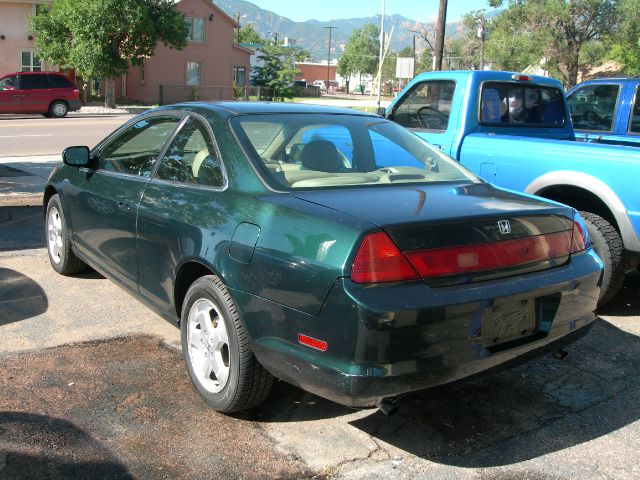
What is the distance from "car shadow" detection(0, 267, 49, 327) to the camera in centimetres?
496

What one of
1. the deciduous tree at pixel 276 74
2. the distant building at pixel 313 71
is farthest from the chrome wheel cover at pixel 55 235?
the distant building at pixel 313 71

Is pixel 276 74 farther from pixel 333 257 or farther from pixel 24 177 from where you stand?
pixel 333 257

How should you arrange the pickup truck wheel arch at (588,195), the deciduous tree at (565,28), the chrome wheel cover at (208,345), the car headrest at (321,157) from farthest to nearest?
1. the deciduous tree at (565,28)
2. the pickup truck wheel arch at (588,195)
3. the car headrest at (321,157)
4. the chrome wheel cover at (208,345)

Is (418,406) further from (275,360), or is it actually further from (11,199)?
(11,199)

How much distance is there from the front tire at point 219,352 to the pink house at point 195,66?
129 ft

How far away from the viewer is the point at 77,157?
5.06 m

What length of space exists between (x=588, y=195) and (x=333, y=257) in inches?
125

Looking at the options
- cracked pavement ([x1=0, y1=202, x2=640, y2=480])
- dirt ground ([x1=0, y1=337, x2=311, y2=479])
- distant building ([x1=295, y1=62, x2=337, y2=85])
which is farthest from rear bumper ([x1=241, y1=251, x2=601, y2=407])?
distant building ([x1=295, y1=62, x2=337, y2=85])

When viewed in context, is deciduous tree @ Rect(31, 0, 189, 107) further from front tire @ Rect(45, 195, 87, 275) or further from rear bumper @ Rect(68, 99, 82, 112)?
front tire @ Rect(45, 195, 87, 275)

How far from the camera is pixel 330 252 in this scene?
2920 mm

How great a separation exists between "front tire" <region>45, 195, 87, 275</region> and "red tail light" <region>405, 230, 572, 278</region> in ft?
12.0

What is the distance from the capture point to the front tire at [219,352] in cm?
332

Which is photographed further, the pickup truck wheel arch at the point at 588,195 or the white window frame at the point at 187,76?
the white window frame at the point at 187,76

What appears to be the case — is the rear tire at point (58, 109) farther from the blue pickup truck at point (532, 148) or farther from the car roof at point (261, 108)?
the car roof at point (261, 108)
